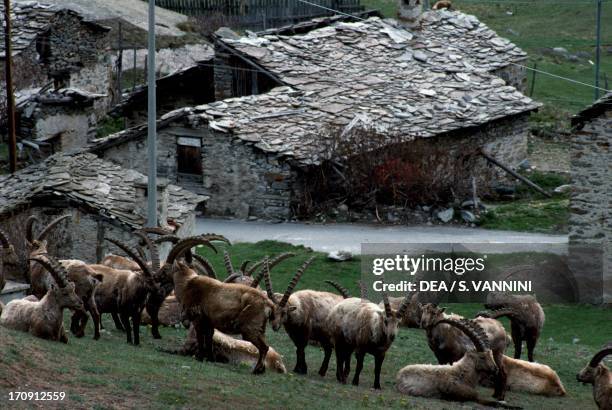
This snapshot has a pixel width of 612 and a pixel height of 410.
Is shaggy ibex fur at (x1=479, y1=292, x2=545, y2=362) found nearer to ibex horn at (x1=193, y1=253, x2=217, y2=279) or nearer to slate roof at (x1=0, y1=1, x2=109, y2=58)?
ibex horn at (x1=193, y1=253, x2=217, y2=279)

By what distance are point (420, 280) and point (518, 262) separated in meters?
2.40

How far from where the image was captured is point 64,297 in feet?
67.9

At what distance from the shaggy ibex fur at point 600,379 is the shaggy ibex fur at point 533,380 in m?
0.67

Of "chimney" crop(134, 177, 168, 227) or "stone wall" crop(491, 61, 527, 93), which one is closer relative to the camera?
"chimney" crop(134, 177, 168, 227)

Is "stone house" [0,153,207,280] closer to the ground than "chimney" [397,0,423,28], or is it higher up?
closer to the ground

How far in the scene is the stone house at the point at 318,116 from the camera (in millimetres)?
39625

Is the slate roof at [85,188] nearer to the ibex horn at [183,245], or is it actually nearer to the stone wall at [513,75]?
the ibex horn at [183,245]

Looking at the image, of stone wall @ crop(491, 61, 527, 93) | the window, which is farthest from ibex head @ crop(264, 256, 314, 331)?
stone wall @ crop(491, 61, 527, 93)

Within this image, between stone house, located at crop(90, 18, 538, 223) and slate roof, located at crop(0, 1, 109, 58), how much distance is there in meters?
7.33

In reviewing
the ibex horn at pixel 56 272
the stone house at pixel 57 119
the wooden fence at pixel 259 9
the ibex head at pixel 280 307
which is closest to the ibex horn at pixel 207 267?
the ibex head at pixel 280 307

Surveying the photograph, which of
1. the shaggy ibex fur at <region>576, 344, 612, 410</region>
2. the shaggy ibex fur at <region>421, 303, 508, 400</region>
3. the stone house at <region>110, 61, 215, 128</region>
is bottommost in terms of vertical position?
the shaggy ibex fur at <region>576, 344, 612, 410</region>

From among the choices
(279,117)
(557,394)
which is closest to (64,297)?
(557,394)

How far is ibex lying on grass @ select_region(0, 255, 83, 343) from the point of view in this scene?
20.6m

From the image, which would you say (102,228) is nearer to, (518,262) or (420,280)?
(420,280)
